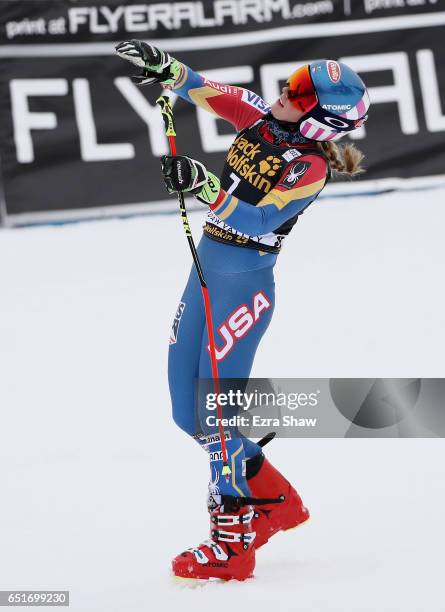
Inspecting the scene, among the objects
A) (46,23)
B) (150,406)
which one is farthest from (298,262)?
(46,23)

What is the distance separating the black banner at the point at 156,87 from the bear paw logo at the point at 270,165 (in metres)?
5.20

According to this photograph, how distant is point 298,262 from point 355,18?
2.84 metres

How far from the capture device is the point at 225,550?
136 inches

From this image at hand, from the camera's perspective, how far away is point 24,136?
338 inches

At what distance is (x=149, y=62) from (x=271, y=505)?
1.72m

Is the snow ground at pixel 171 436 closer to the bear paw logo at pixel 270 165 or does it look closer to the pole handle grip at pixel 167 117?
the bear paw logo at pixel 270 165

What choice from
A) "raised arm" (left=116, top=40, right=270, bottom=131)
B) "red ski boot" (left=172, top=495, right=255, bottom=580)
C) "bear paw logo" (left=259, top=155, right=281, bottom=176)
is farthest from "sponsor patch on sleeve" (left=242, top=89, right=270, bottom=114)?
"red ski boot" (left=172, top=495, right=255, bottom=580)

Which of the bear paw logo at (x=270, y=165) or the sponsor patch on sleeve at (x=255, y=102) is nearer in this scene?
the bear paw logo at (x=270, y=165)

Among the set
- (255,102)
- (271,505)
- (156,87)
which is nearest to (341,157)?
(255,102)

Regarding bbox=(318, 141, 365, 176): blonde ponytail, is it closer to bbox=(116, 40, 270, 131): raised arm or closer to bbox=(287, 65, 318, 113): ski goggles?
bbox=(287, 65, 318, 113): ski goggles

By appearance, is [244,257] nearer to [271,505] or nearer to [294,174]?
[294,174]

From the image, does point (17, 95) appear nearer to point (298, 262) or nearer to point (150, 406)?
point (298, 262)

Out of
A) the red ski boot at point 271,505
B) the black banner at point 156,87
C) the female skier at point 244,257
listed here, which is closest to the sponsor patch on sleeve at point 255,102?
the female skier at point 244,257

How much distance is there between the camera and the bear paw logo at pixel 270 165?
343cm
